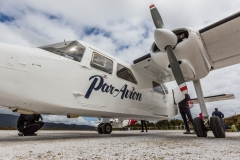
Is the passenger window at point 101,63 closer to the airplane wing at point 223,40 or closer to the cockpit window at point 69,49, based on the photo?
the cockpit window at point 69,49

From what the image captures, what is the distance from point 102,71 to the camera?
18.2 ft

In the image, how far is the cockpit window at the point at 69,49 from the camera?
476 cm

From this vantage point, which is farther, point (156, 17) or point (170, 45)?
point (156, 17)

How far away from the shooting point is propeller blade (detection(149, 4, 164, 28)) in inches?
219

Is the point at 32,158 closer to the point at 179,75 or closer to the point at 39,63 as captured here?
the point at 39,63

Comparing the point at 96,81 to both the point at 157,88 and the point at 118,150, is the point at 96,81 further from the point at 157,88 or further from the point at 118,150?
the point at 157,88

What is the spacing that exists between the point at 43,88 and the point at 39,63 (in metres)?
0.61

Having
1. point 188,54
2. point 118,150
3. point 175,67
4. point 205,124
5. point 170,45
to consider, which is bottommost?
point 118,150

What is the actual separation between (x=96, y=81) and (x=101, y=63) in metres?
0.69

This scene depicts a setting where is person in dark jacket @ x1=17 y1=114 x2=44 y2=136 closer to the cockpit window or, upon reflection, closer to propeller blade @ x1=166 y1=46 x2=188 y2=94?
the cockpit window

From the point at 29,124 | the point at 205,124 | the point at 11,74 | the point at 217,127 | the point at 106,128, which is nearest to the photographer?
the point at 11,74

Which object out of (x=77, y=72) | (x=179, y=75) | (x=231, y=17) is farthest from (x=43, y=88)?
(x=231, y=17)

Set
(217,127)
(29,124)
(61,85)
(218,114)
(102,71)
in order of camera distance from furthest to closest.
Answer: (218,114) < (29,124) < (102,71) < (217,127) < (61,85)

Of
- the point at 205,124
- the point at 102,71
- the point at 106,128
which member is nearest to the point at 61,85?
the point at 102,71
